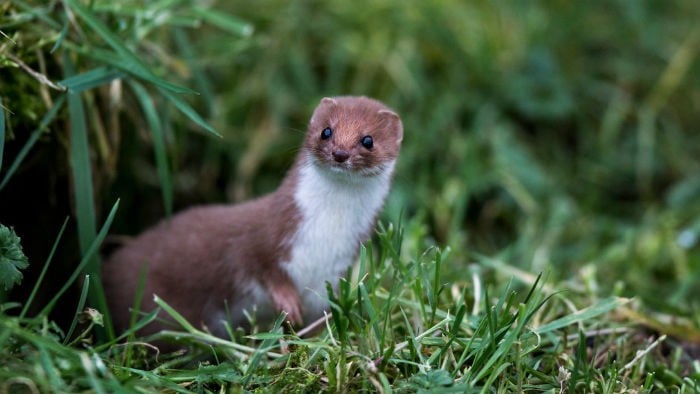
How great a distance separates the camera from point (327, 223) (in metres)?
3.74

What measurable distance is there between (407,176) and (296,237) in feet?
8.74

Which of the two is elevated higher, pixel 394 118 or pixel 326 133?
pixel 394 118

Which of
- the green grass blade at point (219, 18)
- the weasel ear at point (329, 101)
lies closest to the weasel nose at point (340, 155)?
the weasel ear at point (329, 101)

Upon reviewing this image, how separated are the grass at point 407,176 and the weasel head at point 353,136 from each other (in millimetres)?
315

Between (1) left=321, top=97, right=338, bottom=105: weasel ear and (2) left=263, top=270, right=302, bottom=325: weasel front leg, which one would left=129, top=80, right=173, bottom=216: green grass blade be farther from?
(1) left=321, top=97, right=338, bottom=105: weasel ear

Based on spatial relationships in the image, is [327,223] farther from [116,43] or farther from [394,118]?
[116,43]

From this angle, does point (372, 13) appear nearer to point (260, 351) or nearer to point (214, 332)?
point (214, 332)

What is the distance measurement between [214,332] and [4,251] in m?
1.23

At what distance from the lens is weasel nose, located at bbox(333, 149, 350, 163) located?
3475 mm

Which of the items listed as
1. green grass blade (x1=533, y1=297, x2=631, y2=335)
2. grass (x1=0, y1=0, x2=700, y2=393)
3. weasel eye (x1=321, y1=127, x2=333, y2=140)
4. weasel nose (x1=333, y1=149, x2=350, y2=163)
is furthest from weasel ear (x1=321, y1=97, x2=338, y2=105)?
green grass blade (x1=533, y1=297, x2=631, y2=335)

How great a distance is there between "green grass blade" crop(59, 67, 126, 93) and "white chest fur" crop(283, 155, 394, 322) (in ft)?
3.26

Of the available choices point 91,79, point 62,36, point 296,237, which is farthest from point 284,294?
point 62,36

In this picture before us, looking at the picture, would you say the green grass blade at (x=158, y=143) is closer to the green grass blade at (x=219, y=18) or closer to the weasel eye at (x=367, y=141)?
the green grass blade at (x=219, y=18)

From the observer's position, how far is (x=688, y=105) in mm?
7492
